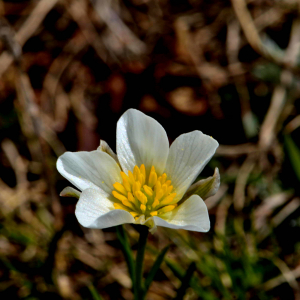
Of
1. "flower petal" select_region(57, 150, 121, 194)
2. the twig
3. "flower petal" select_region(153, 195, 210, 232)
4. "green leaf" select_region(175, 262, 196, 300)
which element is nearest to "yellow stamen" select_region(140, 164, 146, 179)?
"flower petal" select_region(57, 150, 121, 194)

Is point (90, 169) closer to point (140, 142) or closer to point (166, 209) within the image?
point (140, 142)

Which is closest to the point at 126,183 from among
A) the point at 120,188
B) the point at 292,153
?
the point at 120,188

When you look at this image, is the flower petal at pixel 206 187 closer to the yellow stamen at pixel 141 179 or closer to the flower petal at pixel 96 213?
the yellow stamen at pixel 141 179

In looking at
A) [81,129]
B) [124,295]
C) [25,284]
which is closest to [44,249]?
[25,284]

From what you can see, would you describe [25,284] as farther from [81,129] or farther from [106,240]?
[81,129]

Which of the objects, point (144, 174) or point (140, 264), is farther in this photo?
point (144, 174)

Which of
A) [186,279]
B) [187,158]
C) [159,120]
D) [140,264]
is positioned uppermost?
[159,120]
